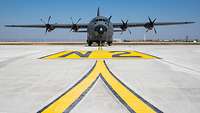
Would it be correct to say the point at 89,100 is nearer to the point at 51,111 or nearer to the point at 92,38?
the point at 51,111

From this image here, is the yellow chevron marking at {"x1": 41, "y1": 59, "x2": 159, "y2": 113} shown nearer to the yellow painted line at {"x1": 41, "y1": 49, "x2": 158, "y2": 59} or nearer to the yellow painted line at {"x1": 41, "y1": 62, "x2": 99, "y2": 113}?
the yellow painted line at {"x1": 41, "y1": 62, "x2": 99, "y2": 113}

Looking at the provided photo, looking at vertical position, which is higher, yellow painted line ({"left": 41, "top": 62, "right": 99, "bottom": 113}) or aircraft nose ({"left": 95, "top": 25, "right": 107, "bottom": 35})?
aircraft nose ({"left": 95, "top": 25, "right": 107, "bottom": 35})

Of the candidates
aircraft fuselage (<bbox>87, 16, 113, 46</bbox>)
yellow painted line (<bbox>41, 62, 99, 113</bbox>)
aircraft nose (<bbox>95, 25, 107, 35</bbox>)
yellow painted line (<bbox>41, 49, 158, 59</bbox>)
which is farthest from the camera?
aircraft fuselage (<bbox>87, 16, 113, 46</bbox>)

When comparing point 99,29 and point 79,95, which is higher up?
point 99,29

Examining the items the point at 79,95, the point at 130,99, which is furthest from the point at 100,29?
the point at 130,99

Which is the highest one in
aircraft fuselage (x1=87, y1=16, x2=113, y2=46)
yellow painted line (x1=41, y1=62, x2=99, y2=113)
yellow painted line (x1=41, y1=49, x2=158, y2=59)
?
aircraft fuselage (x1=87, y1=16, x2=113, y2=46)

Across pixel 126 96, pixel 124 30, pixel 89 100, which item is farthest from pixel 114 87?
pixel 124 30

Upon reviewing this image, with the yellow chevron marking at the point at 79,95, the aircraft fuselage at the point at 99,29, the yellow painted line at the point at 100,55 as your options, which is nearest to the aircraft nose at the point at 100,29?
the aircraft fuselage at the point at 99,29

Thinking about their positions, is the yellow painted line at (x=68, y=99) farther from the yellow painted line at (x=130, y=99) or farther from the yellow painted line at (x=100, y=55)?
the yellow painted line at (x=100, y=55)

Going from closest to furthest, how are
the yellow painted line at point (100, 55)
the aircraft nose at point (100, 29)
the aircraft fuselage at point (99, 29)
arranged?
1. the yellow painted line at point (100, 55)
2. the aircraft nose at point (100, 29)
3. the aircraft fuselage at point (99, 29)

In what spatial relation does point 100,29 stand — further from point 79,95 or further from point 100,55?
point 79,95

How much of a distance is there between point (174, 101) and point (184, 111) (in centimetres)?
74

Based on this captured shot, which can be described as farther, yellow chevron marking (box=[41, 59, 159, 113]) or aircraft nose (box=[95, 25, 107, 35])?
aircraft nose (box=[95, 25, 107, 35])

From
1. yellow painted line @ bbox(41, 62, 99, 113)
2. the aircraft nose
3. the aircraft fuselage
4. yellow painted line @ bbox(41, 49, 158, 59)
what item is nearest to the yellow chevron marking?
yellow painted line @ bbox(41, 62, 99, 113)
